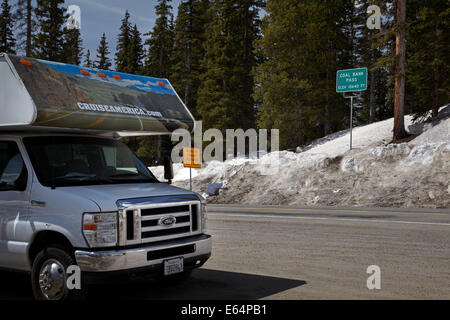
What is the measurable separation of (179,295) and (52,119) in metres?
2.84

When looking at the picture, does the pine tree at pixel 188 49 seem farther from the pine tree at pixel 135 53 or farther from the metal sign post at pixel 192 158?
the metal sign post at pixel 192 158

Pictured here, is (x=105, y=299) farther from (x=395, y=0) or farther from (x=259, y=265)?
(x=395, y=0)

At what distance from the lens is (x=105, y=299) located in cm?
653

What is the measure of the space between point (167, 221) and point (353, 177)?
18.4 metres

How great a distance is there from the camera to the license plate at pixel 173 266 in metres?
5.99

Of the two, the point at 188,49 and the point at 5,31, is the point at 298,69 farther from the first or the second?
the point at 5,31

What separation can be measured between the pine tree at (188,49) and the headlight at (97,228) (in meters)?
47.0

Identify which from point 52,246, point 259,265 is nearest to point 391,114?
point 259,265

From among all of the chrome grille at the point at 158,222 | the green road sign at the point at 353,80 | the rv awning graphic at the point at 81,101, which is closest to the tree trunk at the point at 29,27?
the green road sign at the point at 353,80

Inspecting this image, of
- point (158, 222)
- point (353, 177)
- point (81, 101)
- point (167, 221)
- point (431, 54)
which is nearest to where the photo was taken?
point (158, 222)

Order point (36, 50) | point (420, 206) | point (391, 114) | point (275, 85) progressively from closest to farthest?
1. point (420, 206)
2. point (275, 85)
3. point (36, 50)
4. point (391, 114)

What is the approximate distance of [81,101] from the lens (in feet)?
21.7

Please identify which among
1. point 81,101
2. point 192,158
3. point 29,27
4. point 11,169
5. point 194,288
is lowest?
point 194,288

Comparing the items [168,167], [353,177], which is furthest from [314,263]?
[353,177]
